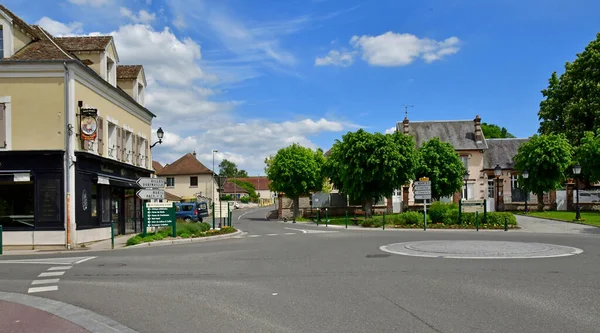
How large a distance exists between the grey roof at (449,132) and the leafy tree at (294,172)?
16.0 metres

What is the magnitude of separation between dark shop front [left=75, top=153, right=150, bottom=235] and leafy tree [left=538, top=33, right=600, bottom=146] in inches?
1612

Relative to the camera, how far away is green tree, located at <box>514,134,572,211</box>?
47.7 meters

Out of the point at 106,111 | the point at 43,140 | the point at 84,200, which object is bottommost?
the point at 84,200

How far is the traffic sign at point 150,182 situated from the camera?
78.0ft

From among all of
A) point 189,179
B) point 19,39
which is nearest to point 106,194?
point 19,39

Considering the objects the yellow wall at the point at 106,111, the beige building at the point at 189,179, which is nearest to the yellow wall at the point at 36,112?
the yellow wall at the point at 106,111

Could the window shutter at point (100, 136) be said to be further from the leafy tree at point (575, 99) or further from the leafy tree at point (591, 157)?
the leafy tree at point (575, 99)

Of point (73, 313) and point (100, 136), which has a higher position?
point (100, 136)

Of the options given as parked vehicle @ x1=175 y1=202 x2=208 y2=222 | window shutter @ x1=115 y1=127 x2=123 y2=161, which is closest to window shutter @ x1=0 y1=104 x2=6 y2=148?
window shutter @ x1=115 y1=127 x2=123 y2=161

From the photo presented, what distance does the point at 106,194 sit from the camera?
2575 cm

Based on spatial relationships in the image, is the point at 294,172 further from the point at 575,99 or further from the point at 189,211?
the point at 575,99

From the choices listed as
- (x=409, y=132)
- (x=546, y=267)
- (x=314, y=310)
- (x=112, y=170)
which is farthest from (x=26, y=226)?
(x=409, y=132)

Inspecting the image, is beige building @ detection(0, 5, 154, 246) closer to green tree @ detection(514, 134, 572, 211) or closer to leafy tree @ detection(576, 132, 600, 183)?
green tree @ detection(514, 134, 572, 211)

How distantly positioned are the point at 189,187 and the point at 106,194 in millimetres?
59402
